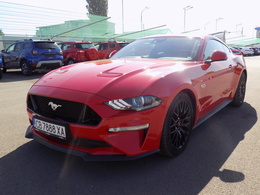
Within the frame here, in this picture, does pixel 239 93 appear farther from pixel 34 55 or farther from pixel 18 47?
pixel 18 47

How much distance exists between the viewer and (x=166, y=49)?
347 cm

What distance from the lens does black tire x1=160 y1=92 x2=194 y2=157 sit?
7.76 ft

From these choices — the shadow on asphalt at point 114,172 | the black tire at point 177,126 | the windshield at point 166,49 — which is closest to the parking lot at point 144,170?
the shadow on asphalt at point 114,172

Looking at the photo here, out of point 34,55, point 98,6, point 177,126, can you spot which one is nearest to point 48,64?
point 34,55

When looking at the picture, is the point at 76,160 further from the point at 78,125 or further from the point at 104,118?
the point at 104,118

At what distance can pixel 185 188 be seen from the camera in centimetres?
206

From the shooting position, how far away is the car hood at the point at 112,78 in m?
2.16

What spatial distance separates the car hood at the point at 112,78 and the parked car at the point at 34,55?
26.6 ft

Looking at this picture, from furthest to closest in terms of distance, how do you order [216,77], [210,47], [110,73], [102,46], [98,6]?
[98,6] → [102,46] → [210,47] → [216,77] → [110,73]

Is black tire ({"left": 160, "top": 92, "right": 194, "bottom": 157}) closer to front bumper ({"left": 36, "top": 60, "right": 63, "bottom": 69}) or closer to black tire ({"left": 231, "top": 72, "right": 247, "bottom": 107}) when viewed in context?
black tire ({"left": 231, "top": 72, "right": 247, "bottom": 107})

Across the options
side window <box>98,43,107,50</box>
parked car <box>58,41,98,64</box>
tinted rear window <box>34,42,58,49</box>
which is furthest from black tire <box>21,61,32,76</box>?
side window <box>98,43,107,50</box>

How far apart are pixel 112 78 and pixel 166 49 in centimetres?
145

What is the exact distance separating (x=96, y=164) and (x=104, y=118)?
678 mm

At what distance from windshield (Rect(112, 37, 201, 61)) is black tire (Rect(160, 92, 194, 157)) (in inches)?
32.6
